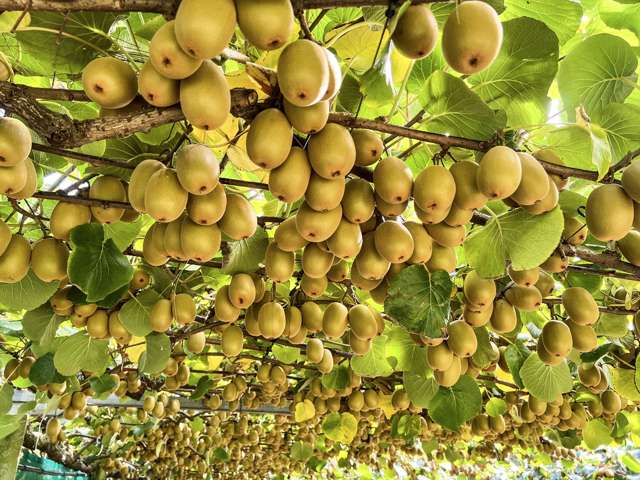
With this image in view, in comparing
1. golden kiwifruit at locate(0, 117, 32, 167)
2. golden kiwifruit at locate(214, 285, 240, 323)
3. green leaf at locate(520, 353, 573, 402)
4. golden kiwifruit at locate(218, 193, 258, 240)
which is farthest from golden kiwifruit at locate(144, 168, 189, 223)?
green leaf at locate(520, 353, 573, 402)

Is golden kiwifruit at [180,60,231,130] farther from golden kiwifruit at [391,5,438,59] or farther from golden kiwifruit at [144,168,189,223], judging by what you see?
golden kiwifruit at [391,5,438,59]

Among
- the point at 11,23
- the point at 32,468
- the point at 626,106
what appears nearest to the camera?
the point at 11,23

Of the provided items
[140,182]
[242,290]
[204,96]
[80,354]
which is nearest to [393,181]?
[204,96]

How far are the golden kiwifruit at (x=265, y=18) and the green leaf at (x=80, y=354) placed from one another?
1.58m

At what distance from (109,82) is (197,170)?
20cm

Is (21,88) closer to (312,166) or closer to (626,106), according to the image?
(312,166)

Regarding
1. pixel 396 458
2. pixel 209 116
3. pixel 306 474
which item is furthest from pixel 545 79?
pixel 306 474

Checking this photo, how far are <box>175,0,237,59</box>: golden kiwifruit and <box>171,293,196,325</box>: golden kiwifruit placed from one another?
112 cm

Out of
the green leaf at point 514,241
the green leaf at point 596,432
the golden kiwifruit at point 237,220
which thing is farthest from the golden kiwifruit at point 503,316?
the green leaf at point 596,432

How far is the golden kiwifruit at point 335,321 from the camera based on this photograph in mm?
1644

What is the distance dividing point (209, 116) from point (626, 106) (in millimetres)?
882

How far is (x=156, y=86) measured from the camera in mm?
792

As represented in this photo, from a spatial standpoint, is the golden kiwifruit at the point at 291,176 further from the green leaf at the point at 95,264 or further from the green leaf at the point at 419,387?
the green leaf at the point at 419,387

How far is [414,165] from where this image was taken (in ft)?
4.25
